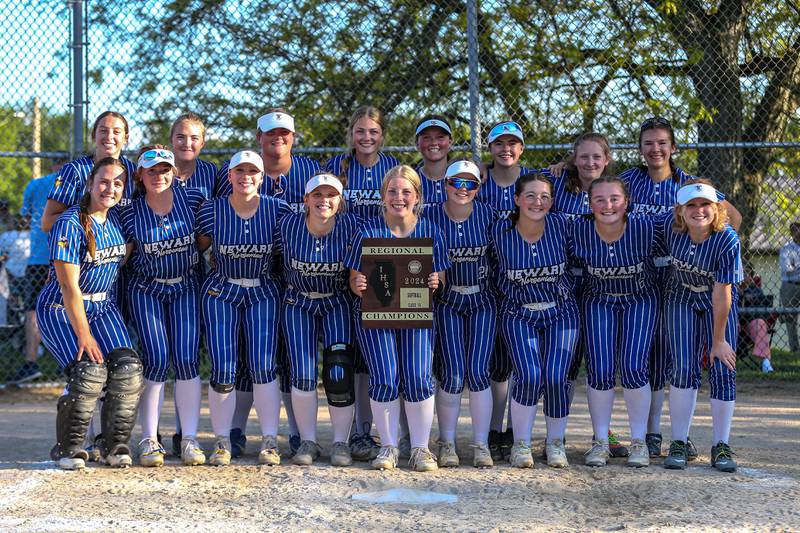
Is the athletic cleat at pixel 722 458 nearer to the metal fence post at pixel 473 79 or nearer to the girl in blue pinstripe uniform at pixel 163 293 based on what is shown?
the girl in blue pinstripe uniform at pixel 163 293

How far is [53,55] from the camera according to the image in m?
→ 6.88

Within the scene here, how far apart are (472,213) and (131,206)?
5.62 feet

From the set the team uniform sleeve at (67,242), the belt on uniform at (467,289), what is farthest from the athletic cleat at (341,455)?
the team uniform sleeve at (67,242)

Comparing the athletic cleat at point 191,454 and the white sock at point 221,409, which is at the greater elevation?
the white sock at point 221,409

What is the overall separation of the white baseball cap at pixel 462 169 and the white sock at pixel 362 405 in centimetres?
118

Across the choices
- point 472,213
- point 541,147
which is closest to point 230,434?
point 472,213

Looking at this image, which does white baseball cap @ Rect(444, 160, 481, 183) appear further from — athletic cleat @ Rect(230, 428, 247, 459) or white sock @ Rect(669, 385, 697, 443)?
athletic cleat @ Rect(230, 428, 247, 459)

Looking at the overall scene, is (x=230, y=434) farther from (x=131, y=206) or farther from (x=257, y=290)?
(x=131, y=206)

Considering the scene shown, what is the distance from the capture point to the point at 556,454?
458cm

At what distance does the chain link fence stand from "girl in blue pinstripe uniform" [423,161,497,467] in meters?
2.86

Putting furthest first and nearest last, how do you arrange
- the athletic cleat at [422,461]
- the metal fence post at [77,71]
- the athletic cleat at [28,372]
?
the athletic cleat at [28,372] → the metal fence post at [77,71] → the athletic cleat at [422,461]

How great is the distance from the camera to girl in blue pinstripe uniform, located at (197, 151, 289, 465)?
4582mm

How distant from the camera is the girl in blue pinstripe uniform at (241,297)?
458 centimetres

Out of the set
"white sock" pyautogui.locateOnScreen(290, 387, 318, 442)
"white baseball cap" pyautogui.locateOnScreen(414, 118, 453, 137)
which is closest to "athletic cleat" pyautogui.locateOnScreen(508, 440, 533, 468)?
"white sock" pyautogui.locateOnScreen(290, 387, 318, 442)
